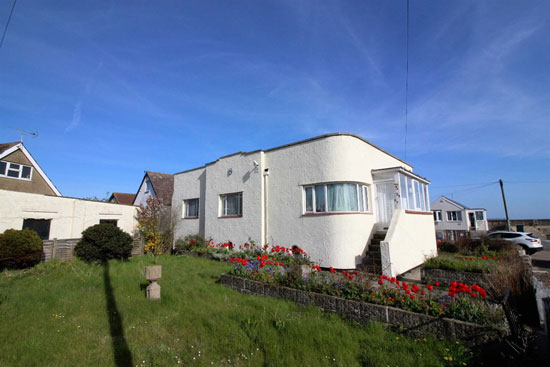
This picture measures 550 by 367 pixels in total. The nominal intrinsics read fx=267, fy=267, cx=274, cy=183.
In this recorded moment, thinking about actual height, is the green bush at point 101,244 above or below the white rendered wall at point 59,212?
below

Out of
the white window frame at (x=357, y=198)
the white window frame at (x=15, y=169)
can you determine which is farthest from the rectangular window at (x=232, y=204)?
the white window frame at (x=15, y=169)

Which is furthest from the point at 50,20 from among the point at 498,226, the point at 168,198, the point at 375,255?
the point at 498,226

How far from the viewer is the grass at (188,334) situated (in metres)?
3.86

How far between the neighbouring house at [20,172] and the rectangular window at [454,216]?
43.0 m

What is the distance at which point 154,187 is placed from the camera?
892 inches

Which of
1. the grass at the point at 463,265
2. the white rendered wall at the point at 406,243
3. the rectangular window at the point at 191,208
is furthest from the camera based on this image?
the rectangular window at the point at 191,208

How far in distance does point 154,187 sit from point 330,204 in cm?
1744

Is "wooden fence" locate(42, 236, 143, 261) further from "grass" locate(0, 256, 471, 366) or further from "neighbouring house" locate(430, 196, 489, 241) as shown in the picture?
"neighbouring house" locate(430, 196, 489, 241)

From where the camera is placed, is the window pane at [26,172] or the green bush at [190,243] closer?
the green bush at [190,243]

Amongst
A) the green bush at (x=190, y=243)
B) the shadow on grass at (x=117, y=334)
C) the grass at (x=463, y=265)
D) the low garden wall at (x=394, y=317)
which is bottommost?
the shadow on grass at (x=117, y=334)

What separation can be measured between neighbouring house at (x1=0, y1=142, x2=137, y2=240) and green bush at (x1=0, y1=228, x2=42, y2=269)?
2974 millimetres

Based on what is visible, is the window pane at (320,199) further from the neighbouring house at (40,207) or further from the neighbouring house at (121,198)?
the neighbouring house at (121,198)

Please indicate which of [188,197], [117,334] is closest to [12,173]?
[188,197]

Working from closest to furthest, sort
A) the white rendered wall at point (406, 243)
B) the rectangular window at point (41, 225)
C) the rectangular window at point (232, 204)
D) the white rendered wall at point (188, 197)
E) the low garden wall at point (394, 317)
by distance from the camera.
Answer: the low garden wall at point (394, 317), the white rendered wall at point (406, 243), the rectangular window at point (232, 204), the rectangular window at point (41, 225), the white rendered wall at point (188, 197)
